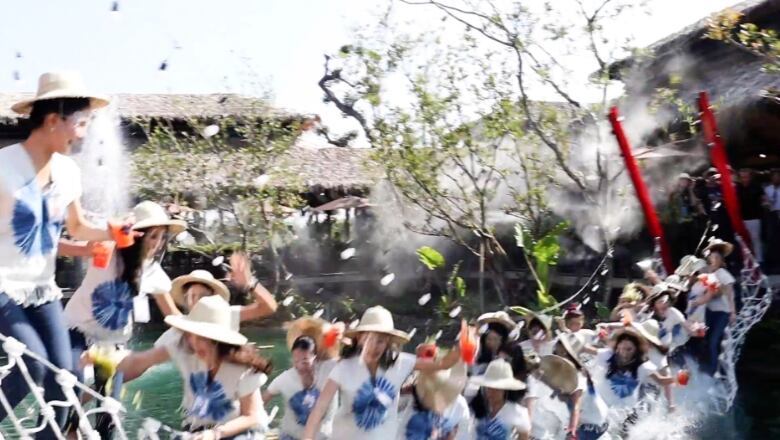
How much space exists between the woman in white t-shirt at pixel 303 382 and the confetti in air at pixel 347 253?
50.2 ft

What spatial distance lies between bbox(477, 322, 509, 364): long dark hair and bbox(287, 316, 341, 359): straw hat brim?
3.90 ft

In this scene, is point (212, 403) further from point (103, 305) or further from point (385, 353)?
point (385, 353)

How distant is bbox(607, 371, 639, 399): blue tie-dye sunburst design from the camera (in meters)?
7.24

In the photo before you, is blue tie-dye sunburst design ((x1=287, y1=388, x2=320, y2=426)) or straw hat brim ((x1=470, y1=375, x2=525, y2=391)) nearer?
blue tie-dye sunburst design ((x1=287, y1=388, x2=320, y2=426))

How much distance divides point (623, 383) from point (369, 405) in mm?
3295

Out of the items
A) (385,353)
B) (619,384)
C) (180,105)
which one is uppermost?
(180,105)

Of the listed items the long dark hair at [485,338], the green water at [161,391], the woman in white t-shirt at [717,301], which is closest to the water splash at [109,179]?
the green water at [161,391]

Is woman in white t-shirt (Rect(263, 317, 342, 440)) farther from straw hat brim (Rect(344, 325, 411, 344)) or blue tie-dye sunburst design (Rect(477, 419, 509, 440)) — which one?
blue tie-dye sunburst design (Rect(477, 419, 509, 440))

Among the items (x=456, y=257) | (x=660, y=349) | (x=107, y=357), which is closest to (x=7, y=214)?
(x=107, y=357)

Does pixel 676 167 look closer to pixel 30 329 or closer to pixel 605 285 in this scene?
pixel 605 285

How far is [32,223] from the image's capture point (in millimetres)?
3139

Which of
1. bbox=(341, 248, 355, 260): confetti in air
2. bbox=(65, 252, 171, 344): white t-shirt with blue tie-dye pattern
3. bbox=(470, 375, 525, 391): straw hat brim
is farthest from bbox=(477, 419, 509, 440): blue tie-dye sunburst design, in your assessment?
bbox=(341, 248, 355, 260): confetti in air

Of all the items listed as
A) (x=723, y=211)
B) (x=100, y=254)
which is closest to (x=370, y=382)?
(x=100, y=254)

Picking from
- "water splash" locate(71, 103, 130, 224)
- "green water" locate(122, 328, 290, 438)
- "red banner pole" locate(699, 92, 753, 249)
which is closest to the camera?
"green water" locate(122, 328, 290, 438)
